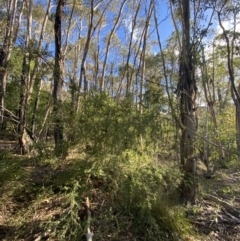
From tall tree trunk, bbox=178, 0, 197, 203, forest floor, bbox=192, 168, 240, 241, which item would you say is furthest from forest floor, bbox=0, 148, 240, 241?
tall tree trunk, bbox=178, 0, 197, 203

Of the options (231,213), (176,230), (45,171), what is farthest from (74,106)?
(231,213)

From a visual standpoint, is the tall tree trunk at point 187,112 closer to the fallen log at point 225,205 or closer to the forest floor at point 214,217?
the forest floor at point 214,217

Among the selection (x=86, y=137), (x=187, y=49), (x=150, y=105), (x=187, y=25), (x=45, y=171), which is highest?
(x=187, y=25)

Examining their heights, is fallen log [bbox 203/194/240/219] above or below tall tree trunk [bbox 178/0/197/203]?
below

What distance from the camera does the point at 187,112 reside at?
4.50m

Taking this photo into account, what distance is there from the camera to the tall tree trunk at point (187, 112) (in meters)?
4.37

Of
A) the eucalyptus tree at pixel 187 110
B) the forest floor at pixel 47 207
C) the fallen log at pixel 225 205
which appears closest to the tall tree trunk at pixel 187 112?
the eucalyptus tree at pixel 187 110

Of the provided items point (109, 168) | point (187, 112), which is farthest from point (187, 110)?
point (109, 168)

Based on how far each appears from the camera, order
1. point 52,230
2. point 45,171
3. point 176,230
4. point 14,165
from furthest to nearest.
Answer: point 45,171 < point 14,165 < point 176,230 < point 52,230

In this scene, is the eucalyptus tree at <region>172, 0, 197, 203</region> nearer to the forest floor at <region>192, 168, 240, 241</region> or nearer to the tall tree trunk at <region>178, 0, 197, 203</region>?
the tall tree trunk at <region>178, 0, 197, 203</region>

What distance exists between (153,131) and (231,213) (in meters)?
1.90

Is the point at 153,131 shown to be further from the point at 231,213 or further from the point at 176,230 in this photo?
the point at 231,213

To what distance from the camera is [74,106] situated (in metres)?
4.22

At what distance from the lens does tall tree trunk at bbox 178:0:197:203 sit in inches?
172
